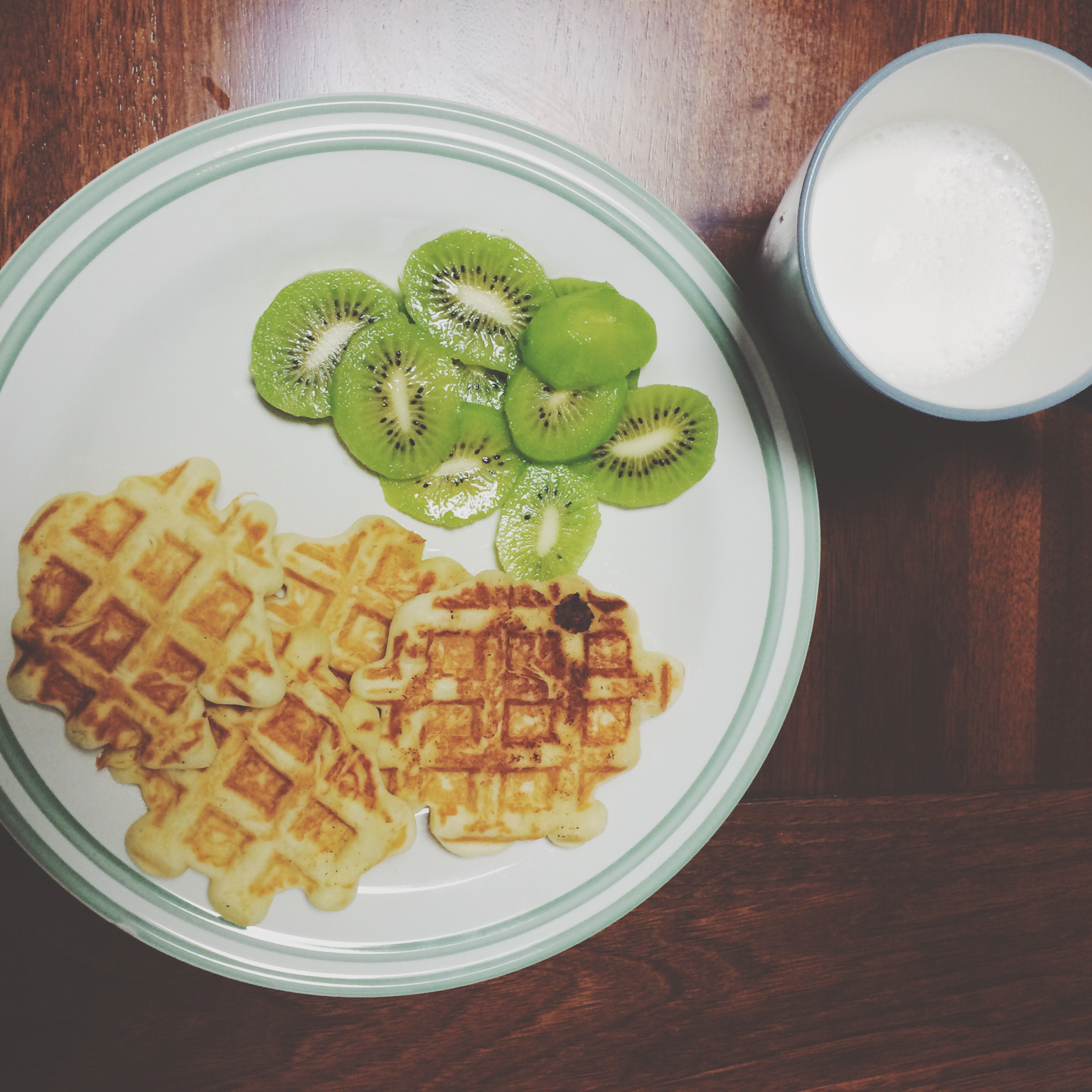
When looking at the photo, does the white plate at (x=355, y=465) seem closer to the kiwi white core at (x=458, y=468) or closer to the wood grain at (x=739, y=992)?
the kiwi white core at (x=458, y=468)

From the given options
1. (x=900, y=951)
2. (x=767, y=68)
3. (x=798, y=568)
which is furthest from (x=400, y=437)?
(x=900, y=951)

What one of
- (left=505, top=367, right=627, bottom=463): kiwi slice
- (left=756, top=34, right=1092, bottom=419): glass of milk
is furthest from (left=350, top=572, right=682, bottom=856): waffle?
(left=756, top=34, right=1092, bottom=419): glass of milk

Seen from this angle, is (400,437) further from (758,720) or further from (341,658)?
(758,720)

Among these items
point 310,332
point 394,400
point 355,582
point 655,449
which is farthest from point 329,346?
point 655,449

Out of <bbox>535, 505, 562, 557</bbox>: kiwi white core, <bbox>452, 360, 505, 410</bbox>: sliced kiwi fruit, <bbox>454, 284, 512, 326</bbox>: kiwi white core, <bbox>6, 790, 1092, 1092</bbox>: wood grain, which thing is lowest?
<bbox>6, 790, 1092, 1092</bbox>: wood grain

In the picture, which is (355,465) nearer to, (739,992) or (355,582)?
(355,582)

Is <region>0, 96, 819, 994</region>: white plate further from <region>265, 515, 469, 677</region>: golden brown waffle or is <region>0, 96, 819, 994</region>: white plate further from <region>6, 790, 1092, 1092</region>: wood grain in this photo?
<region>6, 790, 1092, 1092</region>: wood grain
